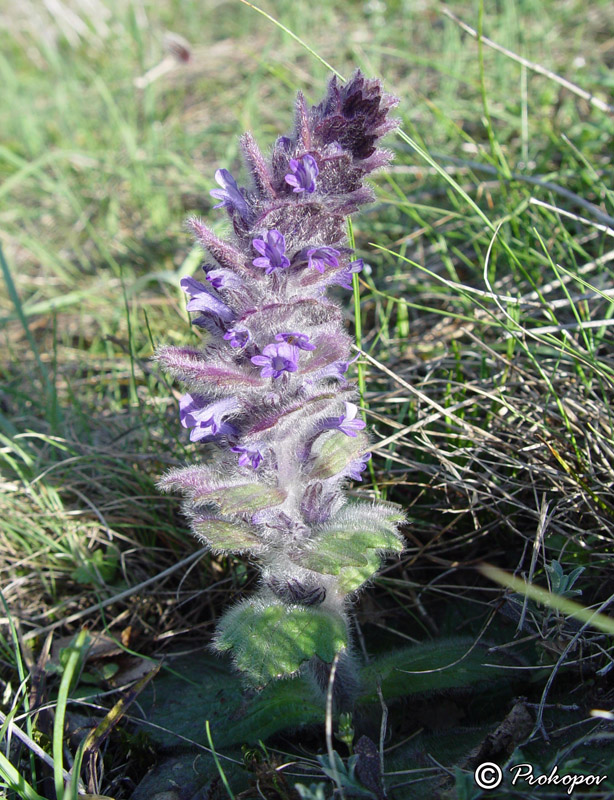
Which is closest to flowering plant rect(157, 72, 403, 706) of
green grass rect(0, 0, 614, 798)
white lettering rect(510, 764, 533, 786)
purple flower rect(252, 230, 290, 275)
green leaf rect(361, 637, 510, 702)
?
purple flower rect(252, 230, 290, 275)

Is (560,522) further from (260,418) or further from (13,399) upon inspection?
(13,399)

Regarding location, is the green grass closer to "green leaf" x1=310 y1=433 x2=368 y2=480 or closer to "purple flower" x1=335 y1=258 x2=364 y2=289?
"green leaf" x1=310 y1=433 x2=368 y2=480

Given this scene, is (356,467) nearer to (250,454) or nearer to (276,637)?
(250,454)

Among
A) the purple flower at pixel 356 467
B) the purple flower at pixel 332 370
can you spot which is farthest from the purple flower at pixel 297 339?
the purple flower at pixel 356 467
